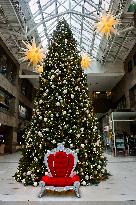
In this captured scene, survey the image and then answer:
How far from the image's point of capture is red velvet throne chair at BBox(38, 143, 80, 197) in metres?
5.33

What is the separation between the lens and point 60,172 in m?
5.62

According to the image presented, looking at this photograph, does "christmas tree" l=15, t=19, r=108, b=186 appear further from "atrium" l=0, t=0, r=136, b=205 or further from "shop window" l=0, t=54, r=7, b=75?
"shop window" l=0, t=54, r=7, b=75

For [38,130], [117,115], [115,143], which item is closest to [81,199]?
[38,130]

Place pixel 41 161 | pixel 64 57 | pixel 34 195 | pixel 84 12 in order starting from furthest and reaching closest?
pixel 84 12 < pixel 64 57 < pixel 41 161 < pixel 34 195

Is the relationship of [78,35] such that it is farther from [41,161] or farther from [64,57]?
A: [41,161]

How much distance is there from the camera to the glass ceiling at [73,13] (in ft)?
51.4

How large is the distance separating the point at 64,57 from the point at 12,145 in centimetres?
1790

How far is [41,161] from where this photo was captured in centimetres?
647

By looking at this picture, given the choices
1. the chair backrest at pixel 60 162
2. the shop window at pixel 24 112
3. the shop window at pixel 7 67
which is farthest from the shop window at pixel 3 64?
the chair backrest at pixel 60 162

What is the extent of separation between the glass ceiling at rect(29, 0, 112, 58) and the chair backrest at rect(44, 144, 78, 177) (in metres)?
9.35

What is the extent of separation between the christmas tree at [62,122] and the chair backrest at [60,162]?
69 cm

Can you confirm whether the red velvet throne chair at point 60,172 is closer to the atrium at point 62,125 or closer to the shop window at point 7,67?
the atrium at point 62,125

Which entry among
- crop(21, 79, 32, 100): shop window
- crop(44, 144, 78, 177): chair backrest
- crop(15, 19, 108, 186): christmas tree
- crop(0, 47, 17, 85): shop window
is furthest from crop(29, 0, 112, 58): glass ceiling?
crop(44, 144, 78, 177): chair backrest

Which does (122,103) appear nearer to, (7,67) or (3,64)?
(7,67)
